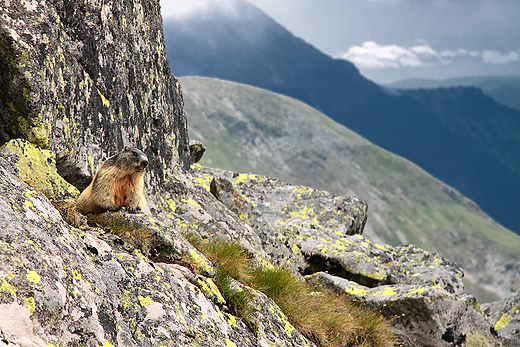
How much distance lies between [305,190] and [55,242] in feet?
67.1

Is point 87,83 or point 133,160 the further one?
point 87,83

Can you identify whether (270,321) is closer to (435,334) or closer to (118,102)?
(435,334)

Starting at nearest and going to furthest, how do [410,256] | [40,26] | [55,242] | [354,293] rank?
[55,242] → [40,26] → [354,293] → [410,256]

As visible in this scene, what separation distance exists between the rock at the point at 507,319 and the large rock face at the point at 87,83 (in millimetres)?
17958

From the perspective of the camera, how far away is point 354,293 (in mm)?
14750

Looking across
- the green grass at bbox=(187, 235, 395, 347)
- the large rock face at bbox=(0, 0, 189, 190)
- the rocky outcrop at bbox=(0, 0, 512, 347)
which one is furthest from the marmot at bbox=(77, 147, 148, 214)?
the green grass at bbox=(187, 235, 395, 347)

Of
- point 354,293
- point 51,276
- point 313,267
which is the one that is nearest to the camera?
point 51,276

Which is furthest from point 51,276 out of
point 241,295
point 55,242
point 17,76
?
point 17,76

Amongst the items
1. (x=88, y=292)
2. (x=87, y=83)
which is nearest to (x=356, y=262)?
(x=87, y=83)

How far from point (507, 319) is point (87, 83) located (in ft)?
75.0

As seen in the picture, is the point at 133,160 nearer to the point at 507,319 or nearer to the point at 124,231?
the point at 124,231

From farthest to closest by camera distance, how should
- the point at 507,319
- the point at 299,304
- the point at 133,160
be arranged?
the point at 507,319, the point at 299,304, the point at 133,160

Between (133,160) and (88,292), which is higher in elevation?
(133,160)

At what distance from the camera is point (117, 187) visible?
9.20 metres
